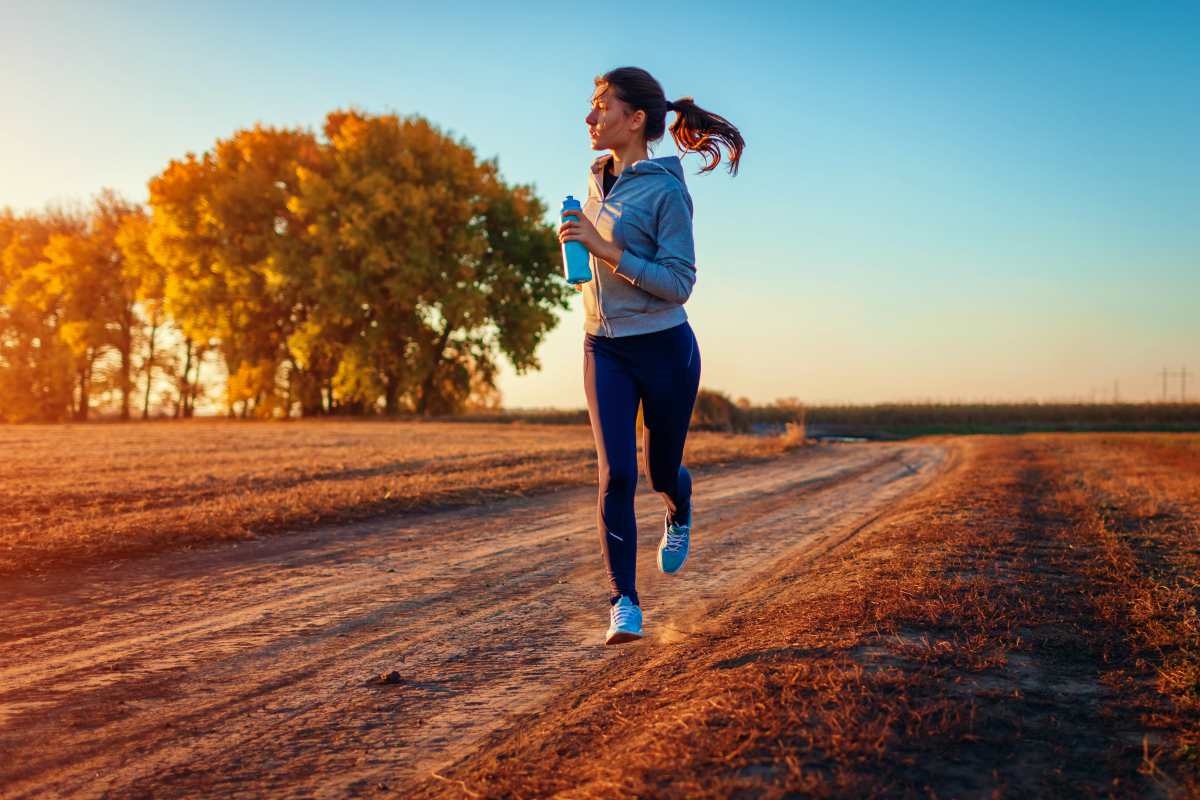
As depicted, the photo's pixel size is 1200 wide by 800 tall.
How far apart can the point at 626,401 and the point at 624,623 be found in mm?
976

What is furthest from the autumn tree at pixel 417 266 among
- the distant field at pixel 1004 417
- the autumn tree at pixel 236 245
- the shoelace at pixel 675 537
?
the shoelace at pixel 675 537

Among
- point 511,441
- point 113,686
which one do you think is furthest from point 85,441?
point 113,686

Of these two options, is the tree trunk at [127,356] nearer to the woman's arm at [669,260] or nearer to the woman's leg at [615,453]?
the woman's leg at [615,453]

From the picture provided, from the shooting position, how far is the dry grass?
7.14 ft

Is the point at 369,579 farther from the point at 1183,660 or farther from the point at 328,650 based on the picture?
the point at 1183,660

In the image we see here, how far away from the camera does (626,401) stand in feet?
12.2

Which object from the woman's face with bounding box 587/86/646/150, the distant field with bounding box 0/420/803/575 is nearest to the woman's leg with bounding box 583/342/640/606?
the woman's face with bounding box 587/86/646/150

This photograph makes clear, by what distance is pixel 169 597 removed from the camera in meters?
4.91

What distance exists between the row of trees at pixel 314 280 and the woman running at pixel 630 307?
27272mm

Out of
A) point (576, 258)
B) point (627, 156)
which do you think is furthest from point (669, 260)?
point (627, 156)

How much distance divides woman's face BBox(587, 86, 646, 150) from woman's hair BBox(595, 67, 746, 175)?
0.03m

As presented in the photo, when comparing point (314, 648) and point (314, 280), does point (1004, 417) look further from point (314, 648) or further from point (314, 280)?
point (314, 648)

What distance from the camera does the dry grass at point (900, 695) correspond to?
85.7 inches

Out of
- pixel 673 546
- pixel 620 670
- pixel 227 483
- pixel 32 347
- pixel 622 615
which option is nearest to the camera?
pixel 620 670
